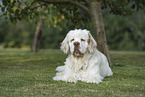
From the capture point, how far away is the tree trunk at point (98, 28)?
8.96 meters

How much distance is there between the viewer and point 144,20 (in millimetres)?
36344

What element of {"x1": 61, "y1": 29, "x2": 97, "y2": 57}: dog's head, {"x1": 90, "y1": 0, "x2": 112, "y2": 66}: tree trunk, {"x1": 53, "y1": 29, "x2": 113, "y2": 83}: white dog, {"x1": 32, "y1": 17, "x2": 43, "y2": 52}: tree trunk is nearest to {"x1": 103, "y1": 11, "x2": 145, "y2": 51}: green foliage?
{"x1": 32, "y1": 17, "x2": 43, "y2": 52}: tree trunk

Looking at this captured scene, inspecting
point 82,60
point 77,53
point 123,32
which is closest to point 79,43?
→ point 77,53

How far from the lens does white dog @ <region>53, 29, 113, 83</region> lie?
17.9 feet

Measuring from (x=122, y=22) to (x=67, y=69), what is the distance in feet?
106

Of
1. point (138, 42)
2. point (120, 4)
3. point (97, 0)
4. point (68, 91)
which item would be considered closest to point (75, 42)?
point (68, 91)

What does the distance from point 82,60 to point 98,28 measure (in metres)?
3.58

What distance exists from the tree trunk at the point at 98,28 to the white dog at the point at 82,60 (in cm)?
305

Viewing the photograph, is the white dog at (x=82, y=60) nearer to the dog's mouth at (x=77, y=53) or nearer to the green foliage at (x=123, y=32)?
the dog's mouth at (x=77, y=53)

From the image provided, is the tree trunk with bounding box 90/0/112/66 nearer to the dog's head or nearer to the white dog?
the white dog

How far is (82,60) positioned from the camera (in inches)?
225

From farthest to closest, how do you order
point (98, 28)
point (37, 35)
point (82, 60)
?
point (37, 35) < point (98, 28) < point (82, 60)

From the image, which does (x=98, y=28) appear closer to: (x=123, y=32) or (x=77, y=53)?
(x=77, y=53)

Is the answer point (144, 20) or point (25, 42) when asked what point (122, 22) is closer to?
point (144, 20)
